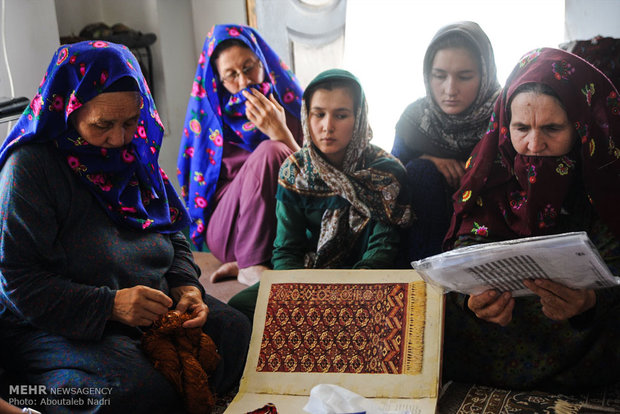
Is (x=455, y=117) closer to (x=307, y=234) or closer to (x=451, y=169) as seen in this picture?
(x=451, y=169)

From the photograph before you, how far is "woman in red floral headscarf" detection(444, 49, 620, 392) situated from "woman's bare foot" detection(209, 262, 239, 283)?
4.37 feet

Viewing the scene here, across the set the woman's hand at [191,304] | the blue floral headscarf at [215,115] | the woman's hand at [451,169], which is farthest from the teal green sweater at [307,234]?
the blue floral headscarf at [215,115]

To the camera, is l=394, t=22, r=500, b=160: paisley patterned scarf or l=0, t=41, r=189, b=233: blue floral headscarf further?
l=394, t=22, r=500, b=160: paisley patterned scarf

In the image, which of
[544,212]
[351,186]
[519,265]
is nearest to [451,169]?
[351,186]

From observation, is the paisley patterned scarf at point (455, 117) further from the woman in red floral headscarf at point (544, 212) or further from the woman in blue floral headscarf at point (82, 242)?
the woman in blue floral headscarf at point (82, 242)

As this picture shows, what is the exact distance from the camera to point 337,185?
96.0 inches

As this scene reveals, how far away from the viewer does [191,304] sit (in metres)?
2.09

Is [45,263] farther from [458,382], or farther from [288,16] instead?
[288,16]

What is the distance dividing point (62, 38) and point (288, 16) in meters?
1.35

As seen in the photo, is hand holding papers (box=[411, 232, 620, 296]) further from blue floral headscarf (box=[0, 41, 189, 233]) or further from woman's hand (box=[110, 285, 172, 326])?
blue floral headscarf (box=[0, 41, 189, 233])

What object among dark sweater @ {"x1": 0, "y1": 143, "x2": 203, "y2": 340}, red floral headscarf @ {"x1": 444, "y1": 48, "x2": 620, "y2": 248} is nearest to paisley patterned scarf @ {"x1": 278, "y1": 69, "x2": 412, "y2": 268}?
red floral headscarf @ {"x1": 444, "y1": 48, "x2": 620, "y2": 248}

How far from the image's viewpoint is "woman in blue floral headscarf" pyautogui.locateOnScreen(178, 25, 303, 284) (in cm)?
304

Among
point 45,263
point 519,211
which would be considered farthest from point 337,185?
point 45,263

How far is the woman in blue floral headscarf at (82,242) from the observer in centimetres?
179
